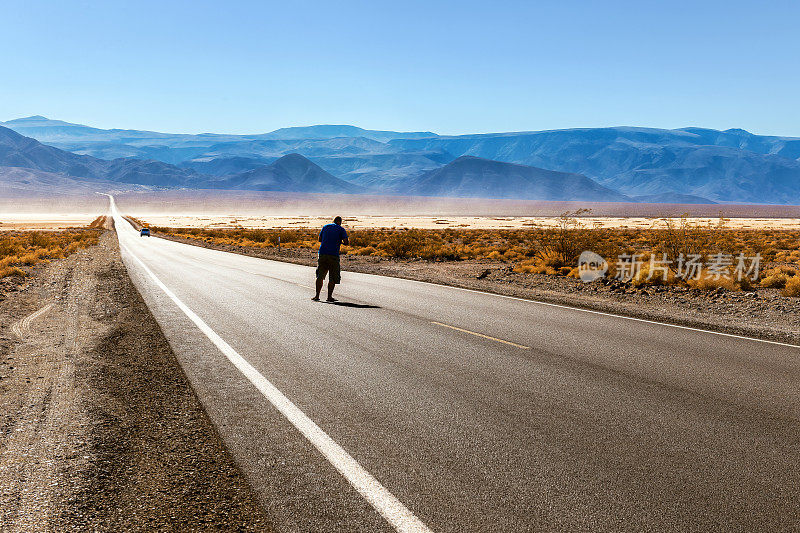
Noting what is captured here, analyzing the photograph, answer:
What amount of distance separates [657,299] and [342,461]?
43.0 ft

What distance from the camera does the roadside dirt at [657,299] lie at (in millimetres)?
11672

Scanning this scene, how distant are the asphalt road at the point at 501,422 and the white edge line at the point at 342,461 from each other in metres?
0.01

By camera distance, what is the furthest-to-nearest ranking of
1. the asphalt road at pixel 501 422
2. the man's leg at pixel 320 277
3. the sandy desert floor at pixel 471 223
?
the sandy desert floor at pixel 471 223 → the man's leg at pixel 320 277 → the asphalt road at pixel 501 422

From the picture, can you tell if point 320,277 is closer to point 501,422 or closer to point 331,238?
point 331,238

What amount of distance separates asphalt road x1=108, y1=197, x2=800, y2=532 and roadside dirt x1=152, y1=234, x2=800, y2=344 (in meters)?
1.65

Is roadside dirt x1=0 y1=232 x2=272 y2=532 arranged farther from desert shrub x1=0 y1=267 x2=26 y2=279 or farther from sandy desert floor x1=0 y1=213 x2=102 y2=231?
sandy desert floor x1=0 y1=213 x2=102 y2=231

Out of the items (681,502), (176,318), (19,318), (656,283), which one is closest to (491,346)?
(681,502)

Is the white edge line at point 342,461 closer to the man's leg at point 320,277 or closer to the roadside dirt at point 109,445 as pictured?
the roadside dirt at point 109,445

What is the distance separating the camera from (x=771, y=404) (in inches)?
238

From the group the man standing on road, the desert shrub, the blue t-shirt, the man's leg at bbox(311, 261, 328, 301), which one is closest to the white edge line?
the man's leg at bbox(311, 261, 328, 301)

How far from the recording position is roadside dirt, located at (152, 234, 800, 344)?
38.3ft

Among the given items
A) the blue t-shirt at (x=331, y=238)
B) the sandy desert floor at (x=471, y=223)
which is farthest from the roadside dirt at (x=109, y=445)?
the sandy desert floor at (x=471, y=223)

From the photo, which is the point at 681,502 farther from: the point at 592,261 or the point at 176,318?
the point at 592,261

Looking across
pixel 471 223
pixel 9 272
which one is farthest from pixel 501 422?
pixel 471 223
